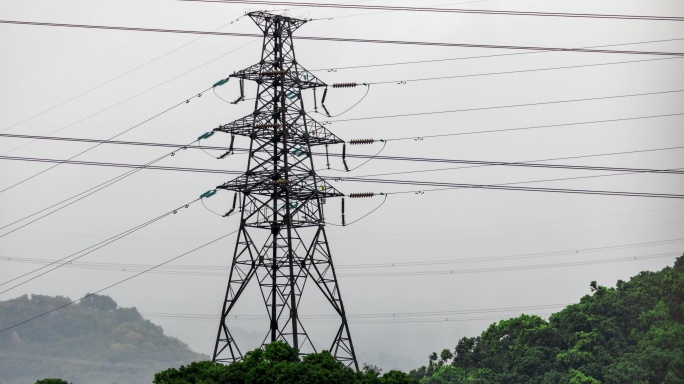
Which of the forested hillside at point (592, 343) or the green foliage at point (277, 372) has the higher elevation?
the forested hillside at point (592, 343)

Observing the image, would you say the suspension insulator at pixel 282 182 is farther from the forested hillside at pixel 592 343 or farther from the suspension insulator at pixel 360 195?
the forested hillside at pixel 592 343

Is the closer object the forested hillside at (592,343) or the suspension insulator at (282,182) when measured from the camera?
the suspension insulator at (282,182)

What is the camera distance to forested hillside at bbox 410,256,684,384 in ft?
438

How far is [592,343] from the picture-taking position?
471 ft

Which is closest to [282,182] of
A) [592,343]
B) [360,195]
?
[360,195]

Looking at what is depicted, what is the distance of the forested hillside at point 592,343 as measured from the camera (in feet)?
438

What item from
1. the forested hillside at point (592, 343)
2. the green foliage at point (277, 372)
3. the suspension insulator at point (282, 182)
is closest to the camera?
the green foliage at point (277, 372)

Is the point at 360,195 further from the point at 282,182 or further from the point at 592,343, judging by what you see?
the point at 592,343

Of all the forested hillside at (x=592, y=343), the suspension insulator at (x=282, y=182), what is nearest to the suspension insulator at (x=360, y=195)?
the suspension insulator at (x=282, y=182)

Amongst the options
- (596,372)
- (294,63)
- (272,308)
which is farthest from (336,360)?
(596,372)

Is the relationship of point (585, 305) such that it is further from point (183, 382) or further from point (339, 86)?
point (183, 382)

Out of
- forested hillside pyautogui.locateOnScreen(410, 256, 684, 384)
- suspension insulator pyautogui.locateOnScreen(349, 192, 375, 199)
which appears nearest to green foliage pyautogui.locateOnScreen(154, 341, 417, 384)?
suspension insulator pyautogui.locateOnScreen(349, 192, 375, 199)

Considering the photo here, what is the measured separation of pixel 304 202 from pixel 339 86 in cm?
823

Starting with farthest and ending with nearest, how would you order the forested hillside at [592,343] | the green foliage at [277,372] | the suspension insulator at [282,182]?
1. the forested hillside at [592,343]
2. the suspension insulator at [282,182]
3. the green foliage at [277,372]
